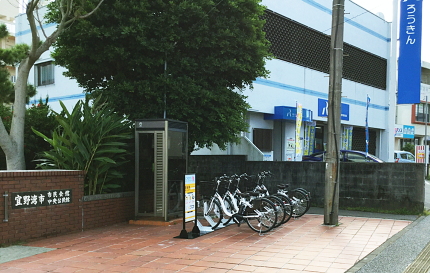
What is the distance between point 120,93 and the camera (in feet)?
37.9

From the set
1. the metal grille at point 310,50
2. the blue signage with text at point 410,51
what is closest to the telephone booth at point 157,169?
the metal grille at point 310,50

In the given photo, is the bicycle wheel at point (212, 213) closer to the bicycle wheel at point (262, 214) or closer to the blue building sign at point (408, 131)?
the bicycle wheel at point (262, 214)

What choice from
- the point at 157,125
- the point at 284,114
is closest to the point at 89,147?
the point at 157,125

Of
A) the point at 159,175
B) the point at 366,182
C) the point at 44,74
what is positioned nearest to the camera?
the point at 159,175

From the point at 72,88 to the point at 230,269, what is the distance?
1659 cm

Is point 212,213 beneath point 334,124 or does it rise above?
beneath

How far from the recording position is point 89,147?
10.0m

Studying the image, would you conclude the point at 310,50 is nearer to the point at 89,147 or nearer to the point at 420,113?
the point at 89,147

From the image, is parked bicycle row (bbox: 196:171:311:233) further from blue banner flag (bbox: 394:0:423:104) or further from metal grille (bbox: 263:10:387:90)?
blue banner flag (bbox: 394:0:423:104)

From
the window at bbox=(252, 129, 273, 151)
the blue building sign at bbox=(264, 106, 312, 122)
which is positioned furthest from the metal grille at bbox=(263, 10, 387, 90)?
the window at bbox=(252, 129, 273, 151)

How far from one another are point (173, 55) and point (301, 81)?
1290 cm

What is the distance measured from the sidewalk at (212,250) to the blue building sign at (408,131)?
4000 cm

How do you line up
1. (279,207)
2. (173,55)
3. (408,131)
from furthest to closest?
(408,131), (173,55), (279,207)

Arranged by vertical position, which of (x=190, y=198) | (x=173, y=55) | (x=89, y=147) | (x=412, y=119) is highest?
(x=412, y=119)
